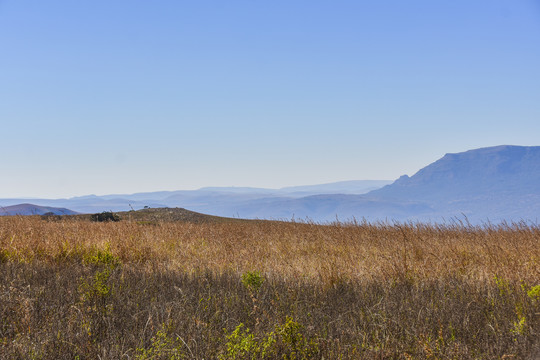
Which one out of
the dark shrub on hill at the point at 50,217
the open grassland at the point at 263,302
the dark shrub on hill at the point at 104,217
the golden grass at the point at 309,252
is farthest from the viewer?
the dark shrub on hill at the point at 104,217

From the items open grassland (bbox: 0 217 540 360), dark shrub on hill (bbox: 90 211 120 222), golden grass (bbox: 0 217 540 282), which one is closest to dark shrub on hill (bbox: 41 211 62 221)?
dark shrub on hill (bbox: 90 211 120 222)

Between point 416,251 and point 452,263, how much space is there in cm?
103

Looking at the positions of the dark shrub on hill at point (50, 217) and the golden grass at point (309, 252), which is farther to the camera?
the dark shrub on hill at point (50, 217)

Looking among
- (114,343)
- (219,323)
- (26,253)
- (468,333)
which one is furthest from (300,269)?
(26,253)

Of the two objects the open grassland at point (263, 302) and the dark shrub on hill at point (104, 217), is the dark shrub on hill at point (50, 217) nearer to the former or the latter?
the dark shrub on hill at point (104, 217)

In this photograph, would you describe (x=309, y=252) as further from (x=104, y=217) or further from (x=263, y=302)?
(x=104, y=217)

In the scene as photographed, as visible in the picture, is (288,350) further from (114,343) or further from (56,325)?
(56,325)

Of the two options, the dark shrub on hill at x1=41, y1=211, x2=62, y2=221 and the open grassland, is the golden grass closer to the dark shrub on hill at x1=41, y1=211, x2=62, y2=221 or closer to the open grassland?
the open grassland

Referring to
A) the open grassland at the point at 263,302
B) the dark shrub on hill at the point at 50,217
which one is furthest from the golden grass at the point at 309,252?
the dark shrub on hill at the point at 50,217

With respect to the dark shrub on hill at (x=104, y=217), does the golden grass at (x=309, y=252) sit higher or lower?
lower

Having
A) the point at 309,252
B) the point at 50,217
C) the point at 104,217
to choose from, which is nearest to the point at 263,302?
the point at 309,252

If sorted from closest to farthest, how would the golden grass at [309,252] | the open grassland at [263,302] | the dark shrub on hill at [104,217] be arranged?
the open grassland at [263,302], the golden grass at [309,252], the dark shrub on hill at [104,217]

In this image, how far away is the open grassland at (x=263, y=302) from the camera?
138 inches

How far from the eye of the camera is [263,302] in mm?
4906
